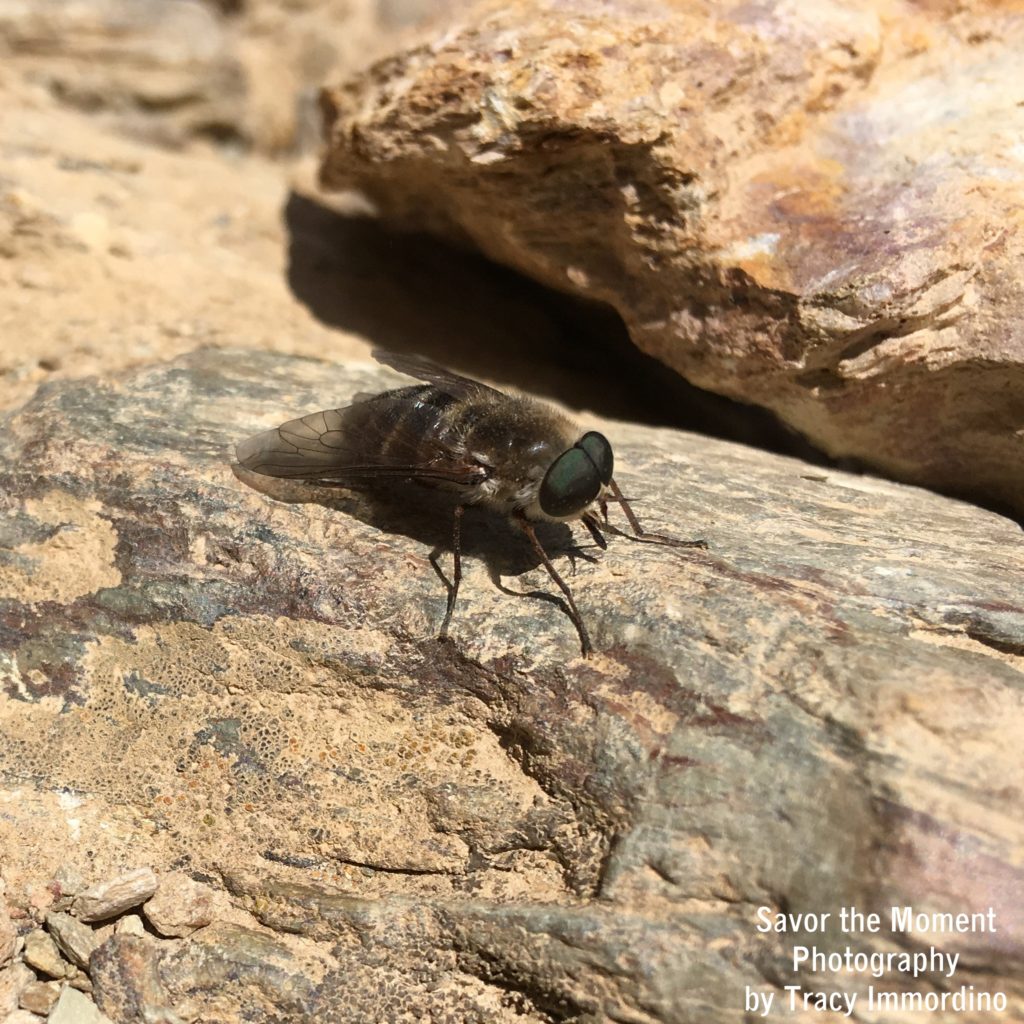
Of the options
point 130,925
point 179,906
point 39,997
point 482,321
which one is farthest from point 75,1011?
point 482,321

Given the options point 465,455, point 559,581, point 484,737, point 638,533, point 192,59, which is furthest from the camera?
point 192,59

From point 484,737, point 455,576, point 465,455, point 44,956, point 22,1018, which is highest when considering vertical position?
point 465,455

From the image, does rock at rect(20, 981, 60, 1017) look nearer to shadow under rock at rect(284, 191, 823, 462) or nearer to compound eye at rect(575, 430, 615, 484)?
compound eye at rect(575, 430, 615, 484)

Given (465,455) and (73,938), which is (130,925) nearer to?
(73,938)

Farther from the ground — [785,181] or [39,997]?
[785,181]

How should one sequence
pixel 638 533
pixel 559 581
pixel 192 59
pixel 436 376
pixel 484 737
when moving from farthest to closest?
1. pixel 192 59
2. pixel 436 376
3. pixel 638 533
4. pixel 559 581
5. pixel 484 737

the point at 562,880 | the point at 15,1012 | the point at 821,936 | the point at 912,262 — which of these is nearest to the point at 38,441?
the point at 15,1012

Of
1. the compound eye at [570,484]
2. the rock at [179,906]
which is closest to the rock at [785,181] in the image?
the compound eye at [570,484]

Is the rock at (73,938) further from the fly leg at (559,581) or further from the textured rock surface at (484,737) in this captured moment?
the fly leg at (559,581)
